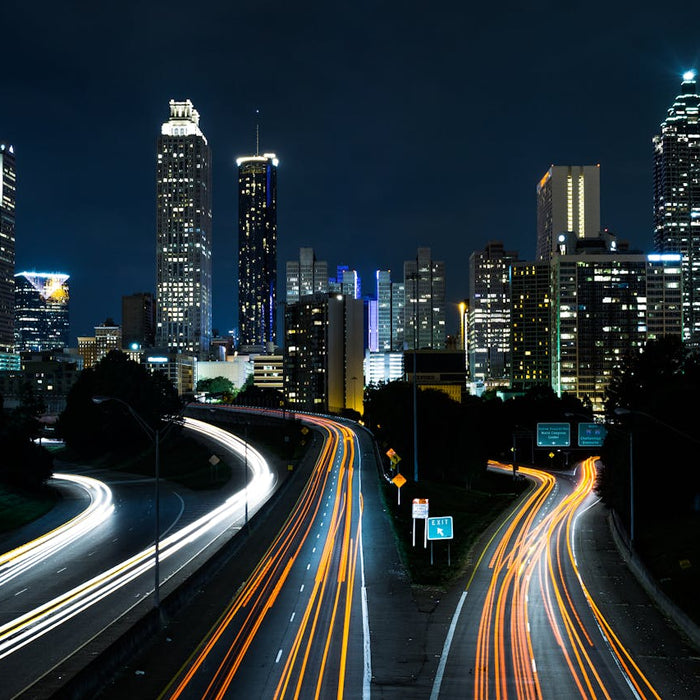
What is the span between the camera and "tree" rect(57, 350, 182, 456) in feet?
461

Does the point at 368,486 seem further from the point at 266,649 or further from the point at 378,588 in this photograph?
the point at 266,649

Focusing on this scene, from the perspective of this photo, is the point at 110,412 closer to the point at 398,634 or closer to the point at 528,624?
the point at 398,634

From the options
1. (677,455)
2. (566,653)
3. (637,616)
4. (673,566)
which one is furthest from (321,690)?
(677,455)

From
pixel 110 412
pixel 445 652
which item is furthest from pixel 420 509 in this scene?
pixel 110 412

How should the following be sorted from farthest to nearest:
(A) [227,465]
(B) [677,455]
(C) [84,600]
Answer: (A) [227,465], (B) [677,455], (C) [84,600]

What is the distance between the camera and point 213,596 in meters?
41.2

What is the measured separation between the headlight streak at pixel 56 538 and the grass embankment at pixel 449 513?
23.4m

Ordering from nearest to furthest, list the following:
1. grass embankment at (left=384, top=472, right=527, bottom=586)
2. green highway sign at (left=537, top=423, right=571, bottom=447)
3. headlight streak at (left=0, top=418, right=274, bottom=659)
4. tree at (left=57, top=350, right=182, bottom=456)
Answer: headlight streak at (left=0, top=418, right=274, bottom=659), grass embankment at (left=384, top=472, right=527, bottom=586), green highway sign at (left=537, top=423, right=571, bottom=447), tree at (left=57, top=350, right=182, bottom=456)

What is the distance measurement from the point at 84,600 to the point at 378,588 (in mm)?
14516

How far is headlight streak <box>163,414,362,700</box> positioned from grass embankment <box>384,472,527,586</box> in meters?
3.55

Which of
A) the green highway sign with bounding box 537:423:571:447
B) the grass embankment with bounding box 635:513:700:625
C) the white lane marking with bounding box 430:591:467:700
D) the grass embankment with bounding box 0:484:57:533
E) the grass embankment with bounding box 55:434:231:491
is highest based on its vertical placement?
the green highway sign with bounding box 537:423:571:447

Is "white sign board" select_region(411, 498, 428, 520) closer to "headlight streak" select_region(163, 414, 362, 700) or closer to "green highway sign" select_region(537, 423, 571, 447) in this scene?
"headlight streak" select_region(163, 414, 362, 700)

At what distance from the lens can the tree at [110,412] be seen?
461ft

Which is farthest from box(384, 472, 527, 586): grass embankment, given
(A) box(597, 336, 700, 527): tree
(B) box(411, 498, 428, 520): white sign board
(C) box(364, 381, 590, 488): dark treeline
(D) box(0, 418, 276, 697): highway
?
(D) box(0, 418, 276, 697): highway
